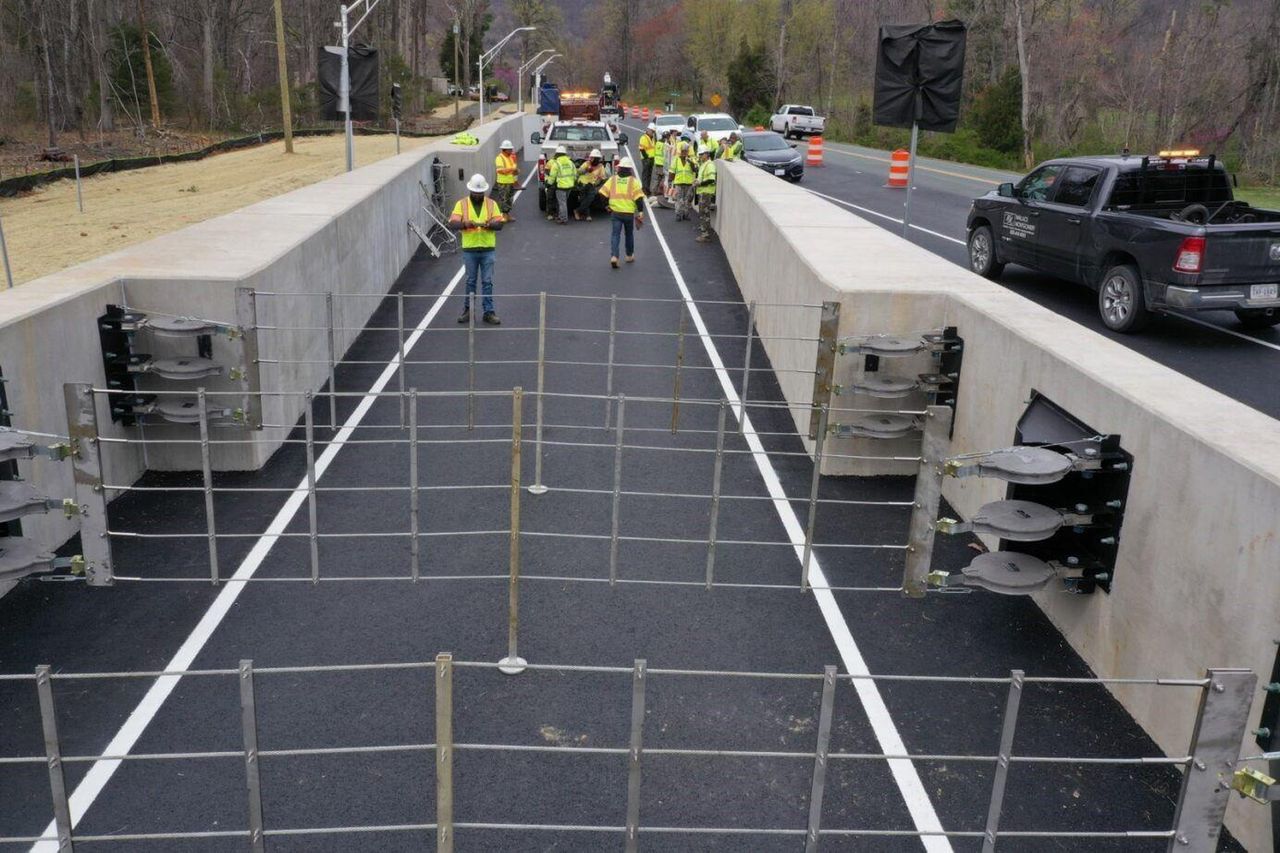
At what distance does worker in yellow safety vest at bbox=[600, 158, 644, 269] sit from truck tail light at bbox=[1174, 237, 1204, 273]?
28.1ft

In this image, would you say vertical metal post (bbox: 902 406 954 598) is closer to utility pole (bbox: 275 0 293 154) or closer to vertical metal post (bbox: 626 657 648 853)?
vertical metal post (bbox: 626 657 648 853)

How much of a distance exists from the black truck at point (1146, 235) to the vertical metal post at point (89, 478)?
11524mm

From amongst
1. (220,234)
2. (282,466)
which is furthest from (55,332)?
(220,234)

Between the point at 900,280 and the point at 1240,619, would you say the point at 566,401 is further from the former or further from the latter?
the point at 1240,619

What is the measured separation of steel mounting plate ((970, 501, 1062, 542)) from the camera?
6051 millimetres

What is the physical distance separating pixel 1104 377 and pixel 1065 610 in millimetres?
1484

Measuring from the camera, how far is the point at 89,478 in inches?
242

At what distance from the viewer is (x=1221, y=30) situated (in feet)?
154

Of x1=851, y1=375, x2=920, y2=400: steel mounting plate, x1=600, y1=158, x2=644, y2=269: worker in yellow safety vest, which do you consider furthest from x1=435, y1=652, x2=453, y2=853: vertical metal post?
x1=600, y1=158, x2=644, y2=269: worker in yellow safety vest

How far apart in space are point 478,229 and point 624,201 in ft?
16.3

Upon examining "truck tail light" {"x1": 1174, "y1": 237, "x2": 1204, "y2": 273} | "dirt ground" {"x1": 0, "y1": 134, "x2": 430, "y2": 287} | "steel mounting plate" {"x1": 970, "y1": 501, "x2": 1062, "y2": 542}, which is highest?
"truck tail light" {"x1": 1174, "y1": 237, "x2": 1204, "y2": 273}

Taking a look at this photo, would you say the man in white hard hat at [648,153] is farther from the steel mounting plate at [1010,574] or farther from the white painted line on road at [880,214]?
the steel mounting plate at [1010,574]

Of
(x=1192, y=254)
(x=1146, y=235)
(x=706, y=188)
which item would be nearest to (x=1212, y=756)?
(x=1192, y=254)

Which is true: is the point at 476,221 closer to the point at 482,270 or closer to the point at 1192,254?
the point at 482,270
